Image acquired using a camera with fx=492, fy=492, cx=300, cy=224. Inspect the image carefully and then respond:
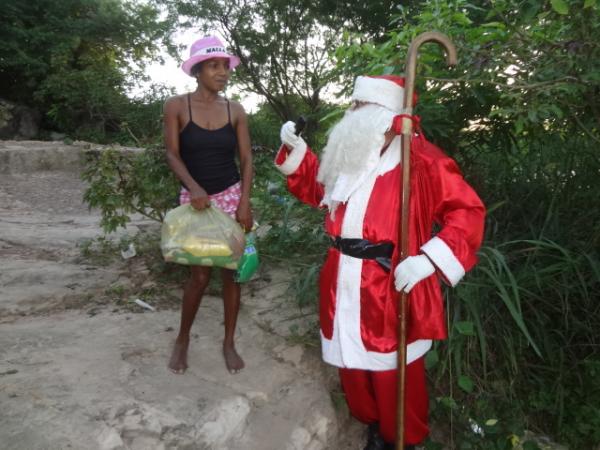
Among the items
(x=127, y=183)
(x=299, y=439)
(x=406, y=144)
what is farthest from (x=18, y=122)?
(x=406, y=144)

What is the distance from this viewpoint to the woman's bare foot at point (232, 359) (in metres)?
2.48

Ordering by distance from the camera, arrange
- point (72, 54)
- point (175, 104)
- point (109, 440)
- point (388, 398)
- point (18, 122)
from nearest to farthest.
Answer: point (109, 440) → point (388, 398) → point (175, 104) → point (18, 122) → point (72, 54)

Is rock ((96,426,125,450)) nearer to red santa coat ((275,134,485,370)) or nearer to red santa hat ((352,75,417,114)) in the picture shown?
red santa coat ((275,134,485,370))

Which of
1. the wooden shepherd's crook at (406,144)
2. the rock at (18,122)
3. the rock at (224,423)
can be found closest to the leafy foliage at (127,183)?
the rock at (224,423)

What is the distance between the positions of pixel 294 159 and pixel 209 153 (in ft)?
1.39

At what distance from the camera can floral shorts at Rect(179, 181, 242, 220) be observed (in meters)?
2.40

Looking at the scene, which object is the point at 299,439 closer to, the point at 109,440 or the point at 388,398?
the point at 388,398

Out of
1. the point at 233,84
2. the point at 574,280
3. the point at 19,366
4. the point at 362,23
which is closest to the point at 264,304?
the point at 19,366

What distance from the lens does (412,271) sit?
5.76 feet

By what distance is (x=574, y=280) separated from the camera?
9.16ft

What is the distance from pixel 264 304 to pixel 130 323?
2.75ft

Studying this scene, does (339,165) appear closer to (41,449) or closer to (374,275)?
(374,275)

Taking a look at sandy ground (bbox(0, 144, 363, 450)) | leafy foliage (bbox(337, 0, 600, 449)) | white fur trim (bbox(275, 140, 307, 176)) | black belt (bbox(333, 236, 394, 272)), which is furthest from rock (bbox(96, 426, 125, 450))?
leafy foliage (bbox(337, 0, 600, 449))

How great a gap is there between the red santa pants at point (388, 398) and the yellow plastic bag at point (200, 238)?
30.0 inches
